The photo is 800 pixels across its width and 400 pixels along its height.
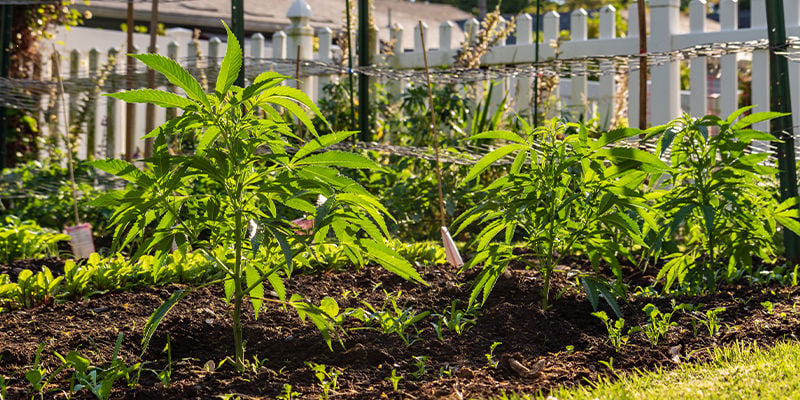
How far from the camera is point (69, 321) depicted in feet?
11.5

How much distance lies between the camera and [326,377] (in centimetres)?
288

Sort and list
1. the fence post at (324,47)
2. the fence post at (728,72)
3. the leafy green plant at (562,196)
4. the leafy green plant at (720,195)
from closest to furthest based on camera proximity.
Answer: the leafy green plant at (562,196)
the leafy green plant at (720,195)
the fence post at (728,72)
the fence post at (324,47)

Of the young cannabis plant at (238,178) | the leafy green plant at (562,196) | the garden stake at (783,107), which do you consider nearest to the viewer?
the young cannabis plant at (238,178)

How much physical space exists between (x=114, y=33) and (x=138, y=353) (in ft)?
42.7

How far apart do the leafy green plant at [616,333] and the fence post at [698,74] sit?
3544 millimetres

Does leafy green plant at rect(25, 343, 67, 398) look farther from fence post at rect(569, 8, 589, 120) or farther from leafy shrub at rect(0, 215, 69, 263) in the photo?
fence post at rect(569, 8, 589, 120)

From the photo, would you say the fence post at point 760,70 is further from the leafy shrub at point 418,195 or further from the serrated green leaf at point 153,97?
the serrated green leaf at point 153,97

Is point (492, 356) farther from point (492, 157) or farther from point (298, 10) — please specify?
point (298, 10)

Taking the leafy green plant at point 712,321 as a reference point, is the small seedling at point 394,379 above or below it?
below

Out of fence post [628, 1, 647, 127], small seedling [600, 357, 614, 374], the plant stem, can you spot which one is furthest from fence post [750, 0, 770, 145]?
the plant stem

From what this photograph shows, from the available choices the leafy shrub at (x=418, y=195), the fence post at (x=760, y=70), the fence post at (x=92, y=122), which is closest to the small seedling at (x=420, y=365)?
the leafy shrub at (x=418, y=195)

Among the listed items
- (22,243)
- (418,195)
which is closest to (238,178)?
(22,243)

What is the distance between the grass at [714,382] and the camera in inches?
101

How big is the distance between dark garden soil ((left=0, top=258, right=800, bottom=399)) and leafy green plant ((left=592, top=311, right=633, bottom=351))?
0.04 m
